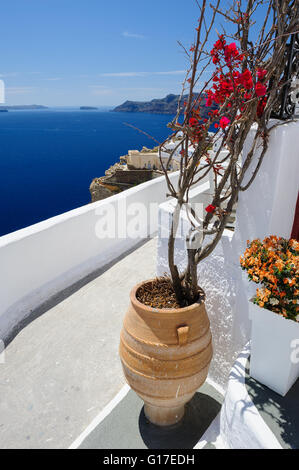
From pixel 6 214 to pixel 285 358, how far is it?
54535 millimetres

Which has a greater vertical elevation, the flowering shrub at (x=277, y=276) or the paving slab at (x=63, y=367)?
the flowering shrub at (x=277, y=276)

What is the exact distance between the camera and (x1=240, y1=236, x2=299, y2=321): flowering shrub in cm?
122

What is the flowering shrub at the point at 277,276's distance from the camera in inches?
48.0

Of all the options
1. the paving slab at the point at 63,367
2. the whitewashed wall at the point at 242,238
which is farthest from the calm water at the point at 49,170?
the whitewashed wall at the point at 242,238

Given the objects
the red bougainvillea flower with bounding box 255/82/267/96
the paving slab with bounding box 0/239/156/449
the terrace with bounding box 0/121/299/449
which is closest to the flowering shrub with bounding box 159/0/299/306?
the red bougainvillea flower with bounding box 255/82/267/96

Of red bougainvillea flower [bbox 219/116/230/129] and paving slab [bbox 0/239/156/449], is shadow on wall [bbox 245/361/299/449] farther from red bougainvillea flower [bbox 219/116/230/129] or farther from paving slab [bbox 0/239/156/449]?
red bougainvillea flower [bbox 219/116/230/129]

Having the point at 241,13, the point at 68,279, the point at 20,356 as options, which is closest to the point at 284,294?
the point at 241,13

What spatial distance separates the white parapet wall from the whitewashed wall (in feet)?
3.83

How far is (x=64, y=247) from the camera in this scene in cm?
303

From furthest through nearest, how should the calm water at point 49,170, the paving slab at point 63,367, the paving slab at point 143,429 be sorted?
the calm water at point 49,170 < the paving slab at point 63,367 < the paving slab at point 143,429

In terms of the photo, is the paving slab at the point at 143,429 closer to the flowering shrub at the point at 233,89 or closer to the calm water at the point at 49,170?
the flowering shrub at the point at 233,89

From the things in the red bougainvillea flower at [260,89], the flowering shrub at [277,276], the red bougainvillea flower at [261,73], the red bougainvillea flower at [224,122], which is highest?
the red bougainvillea flower at [261,73]

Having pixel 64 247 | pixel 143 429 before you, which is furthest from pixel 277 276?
pixel 64 247
